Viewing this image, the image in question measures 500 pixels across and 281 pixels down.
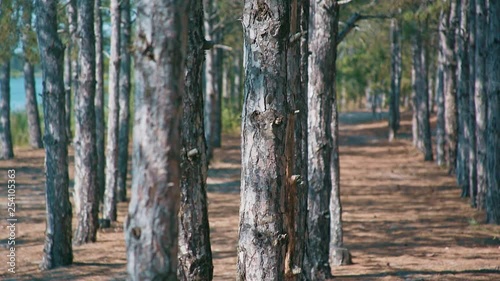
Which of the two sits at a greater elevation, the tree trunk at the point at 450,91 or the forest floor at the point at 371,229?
the tree trunk at the point at 450,91

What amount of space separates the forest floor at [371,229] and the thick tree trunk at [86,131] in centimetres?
51

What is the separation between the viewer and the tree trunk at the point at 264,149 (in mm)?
6031

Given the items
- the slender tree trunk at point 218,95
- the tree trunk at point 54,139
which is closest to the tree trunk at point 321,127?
the tree trunk at point 54,139

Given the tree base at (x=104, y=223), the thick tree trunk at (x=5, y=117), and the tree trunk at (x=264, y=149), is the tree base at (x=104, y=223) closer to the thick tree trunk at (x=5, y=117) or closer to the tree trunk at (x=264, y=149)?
the tree trunk at (x=264, y=149)

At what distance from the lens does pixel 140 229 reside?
3.79m

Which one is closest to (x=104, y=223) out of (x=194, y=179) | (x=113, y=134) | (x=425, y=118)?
(x=113, y=134)

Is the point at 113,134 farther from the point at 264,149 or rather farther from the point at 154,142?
the point at 154,142

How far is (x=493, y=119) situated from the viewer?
15.3m

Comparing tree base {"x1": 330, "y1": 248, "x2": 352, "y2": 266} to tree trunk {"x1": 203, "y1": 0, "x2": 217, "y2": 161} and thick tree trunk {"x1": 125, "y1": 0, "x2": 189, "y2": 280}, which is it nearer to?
thick tree trunk {"x1": 125, "y1": 0, "x2": 189, "y2": 280}

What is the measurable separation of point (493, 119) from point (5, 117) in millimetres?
18295

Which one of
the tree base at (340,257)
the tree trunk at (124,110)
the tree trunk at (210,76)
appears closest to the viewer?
the tree base at (340,257)

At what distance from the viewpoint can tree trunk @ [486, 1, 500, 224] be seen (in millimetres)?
14844

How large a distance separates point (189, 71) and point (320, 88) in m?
3.73

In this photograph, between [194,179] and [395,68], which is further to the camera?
[395,68]
